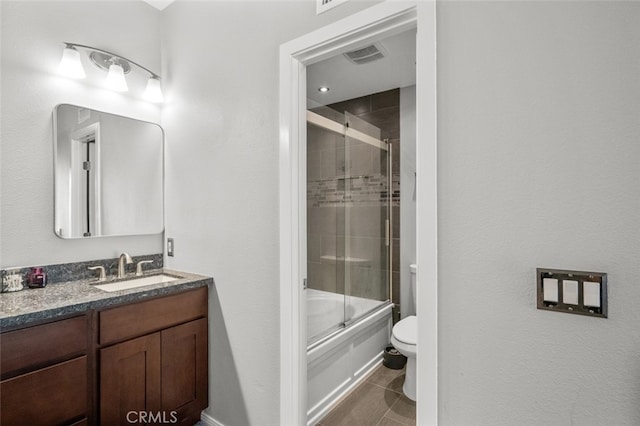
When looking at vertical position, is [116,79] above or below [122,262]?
above

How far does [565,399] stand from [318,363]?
1358 millimetres

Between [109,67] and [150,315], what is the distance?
1.46 m

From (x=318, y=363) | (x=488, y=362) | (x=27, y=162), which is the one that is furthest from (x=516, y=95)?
(x=27, y=162)

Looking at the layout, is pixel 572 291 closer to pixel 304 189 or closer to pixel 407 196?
pixel 304 189

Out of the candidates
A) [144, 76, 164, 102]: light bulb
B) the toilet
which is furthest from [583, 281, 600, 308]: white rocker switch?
[144, 76, 164, 102]: light bulb

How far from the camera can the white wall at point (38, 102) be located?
64.9 inches

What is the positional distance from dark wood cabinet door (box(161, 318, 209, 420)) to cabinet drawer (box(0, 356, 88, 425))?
0.37 metres

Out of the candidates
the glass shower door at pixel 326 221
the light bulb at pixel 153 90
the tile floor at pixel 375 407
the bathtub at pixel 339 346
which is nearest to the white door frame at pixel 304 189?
the bathtub at pixel 339 346

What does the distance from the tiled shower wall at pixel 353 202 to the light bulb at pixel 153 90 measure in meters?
1.03

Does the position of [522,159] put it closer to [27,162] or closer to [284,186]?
[284,186]

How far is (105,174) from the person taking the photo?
202 centimetres

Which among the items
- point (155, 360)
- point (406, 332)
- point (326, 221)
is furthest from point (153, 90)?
Answer: point (406, 332)

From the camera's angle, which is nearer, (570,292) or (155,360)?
(570,292)

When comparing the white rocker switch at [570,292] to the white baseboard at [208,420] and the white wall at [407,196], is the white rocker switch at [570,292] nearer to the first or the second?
the white baseboard at [208,420]
